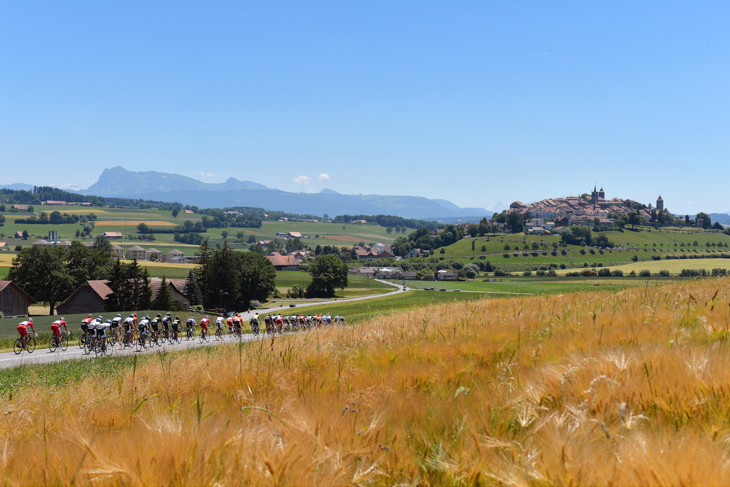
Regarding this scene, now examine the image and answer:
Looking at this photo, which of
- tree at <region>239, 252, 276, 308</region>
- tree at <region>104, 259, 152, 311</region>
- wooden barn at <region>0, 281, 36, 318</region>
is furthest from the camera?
tree at <region>239, 252, 276, 308</region>

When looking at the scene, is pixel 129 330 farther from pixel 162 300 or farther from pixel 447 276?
pixel 447 276

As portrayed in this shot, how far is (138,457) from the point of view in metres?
2.81

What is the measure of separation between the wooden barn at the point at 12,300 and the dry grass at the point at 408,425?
6754 cm

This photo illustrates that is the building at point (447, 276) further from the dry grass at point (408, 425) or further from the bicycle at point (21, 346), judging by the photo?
the dry grass at point (408, 425)

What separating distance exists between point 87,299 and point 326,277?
59924mm

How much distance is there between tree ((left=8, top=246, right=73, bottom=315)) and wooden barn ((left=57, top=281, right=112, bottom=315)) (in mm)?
6070

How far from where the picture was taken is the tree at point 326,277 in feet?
395

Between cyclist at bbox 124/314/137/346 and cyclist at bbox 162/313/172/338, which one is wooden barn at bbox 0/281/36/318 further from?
cyclist at bbox 124/314/137/346

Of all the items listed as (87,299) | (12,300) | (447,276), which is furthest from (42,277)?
(447,276)

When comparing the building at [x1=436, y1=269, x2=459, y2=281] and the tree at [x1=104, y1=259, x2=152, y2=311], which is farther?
the building at [x1=436, y1=269, x2=459, y2=281]

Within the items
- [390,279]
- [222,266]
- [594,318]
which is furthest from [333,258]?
[594,318]

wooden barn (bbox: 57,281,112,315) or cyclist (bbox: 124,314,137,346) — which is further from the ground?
cyclist (bbox: 124,314,137,346)

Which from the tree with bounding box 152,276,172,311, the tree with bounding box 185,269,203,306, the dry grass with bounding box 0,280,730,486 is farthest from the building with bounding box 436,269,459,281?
the dry grass with bounding box 0,280,730,486

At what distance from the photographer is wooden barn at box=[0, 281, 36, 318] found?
199ft
